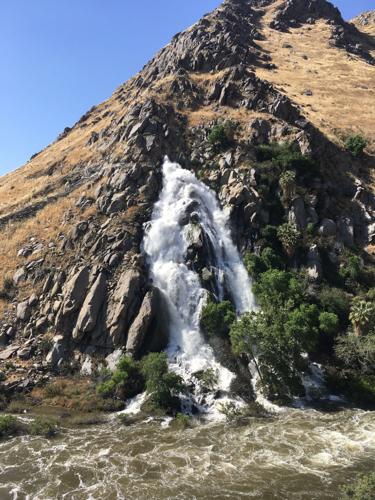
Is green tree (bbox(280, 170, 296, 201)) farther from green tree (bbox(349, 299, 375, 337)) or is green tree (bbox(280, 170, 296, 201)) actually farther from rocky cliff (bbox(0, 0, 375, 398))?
green tree (bbox(349, 299, 375, 337))

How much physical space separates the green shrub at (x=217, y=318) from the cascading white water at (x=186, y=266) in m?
2.08

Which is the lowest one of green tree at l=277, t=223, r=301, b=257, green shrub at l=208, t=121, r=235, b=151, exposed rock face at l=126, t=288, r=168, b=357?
exposed rock face at l=126, t=288, r=168, b=357

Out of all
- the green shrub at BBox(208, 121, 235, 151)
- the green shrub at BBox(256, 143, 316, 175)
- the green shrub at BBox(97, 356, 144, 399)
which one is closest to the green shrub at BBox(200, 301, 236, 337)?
the green shrub at BBox(97, 356, 144, 399)

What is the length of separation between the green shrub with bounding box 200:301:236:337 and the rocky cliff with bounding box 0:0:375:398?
203 inches

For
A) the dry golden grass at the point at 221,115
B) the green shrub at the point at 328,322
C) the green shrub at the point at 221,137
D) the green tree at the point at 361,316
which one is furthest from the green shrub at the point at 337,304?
the dry golden grass at the point at 221,115

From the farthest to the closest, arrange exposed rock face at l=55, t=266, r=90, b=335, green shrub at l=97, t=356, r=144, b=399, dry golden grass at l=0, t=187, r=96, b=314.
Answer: dry golden grass at l=0, t=187, r=96, b=314 < exposed rock face at l=55, t=266, r=90, b=335 < green shrub at l=97, t=356, r=144, b=399

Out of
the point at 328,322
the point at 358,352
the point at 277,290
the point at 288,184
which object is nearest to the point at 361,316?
the point at 328,322

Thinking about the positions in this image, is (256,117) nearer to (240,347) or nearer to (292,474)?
(240,347)

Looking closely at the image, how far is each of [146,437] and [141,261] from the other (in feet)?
76.6

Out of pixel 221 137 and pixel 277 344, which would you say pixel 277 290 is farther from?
pixel 221 137

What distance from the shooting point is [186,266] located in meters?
53.1

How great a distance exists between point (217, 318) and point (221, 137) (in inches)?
Answer: 1488

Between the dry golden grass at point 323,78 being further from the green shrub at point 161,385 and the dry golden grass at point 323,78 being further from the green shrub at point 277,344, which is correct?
the green shrub at point 161,385

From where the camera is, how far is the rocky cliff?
46906 mm
